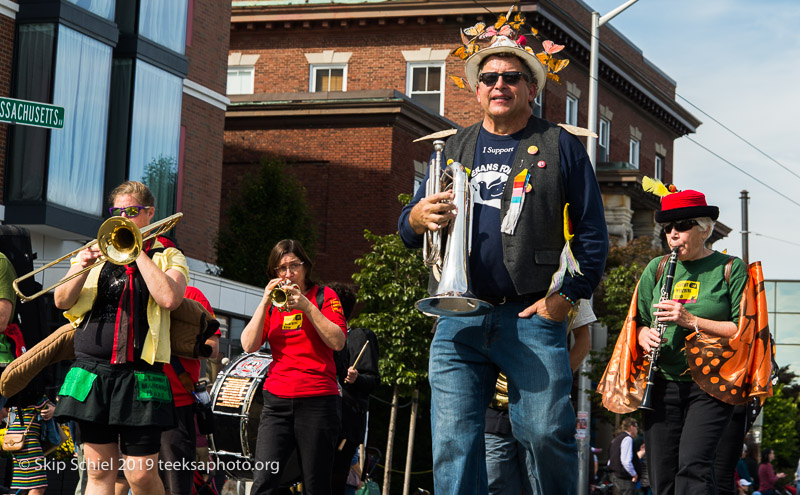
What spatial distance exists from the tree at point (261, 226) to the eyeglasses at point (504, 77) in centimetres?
2225

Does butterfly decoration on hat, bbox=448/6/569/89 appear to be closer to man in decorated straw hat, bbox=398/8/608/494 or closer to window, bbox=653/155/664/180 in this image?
man in decorated straw hat, bbox=398/8/608/494

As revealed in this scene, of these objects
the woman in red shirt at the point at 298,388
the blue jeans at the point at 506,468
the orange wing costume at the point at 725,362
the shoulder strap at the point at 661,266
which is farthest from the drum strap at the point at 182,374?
the shoulder strap at the point at 661,266

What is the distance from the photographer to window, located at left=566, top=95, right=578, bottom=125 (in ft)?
138

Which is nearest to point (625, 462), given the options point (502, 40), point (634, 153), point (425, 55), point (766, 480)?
point (766, 480)

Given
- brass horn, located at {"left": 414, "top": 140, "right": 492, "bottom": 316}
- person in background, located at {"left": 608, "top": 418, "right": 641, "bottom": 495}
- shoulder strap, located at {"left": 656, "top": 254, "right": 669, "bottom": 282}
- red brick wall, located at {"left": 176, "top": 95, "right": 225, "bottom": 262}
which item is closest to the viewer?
brass horn, located at {"left": 414, "top": 140, "right": 492, "bottom": 316}

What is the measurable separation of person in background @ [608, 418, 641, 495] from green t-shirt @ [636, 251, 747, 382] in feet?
45.3

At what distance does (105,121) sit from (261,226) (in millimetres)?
5068

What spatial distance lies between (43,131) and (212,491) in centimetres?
1429

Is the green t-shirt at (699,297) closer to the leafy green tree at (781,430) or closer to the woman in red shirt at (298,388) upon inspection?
the woman in red shirt at (298,388)

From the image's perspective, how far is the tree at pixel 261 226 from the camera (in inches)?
1107

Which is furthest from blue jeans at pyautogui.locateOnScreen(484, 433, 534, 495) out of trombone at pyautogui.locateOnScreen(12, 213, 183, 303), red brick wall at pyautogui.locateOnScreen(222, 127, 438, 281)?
red brick wall at pyautogui.locateOnScreen(222, 127, 438, 281)

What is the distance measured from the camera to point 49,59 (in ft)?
76.6

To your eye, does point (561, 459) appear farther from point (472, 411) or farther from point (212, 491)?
point (212, 491)

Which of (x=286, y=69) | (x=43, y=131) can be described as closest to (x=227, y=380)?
(x=43, y=131)
